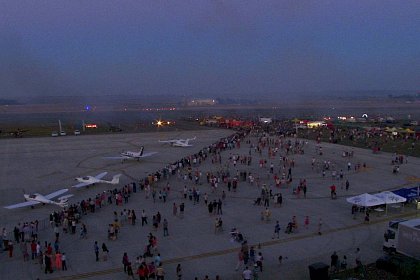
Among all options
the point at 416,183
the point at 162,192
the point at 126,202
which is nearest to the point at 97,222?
the point at 126,202

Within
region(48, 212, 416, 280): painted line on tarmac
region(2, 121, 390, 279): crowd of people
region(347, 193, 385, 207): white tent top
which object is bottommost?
region(48, 212, 416, 280): painted line on tarmac

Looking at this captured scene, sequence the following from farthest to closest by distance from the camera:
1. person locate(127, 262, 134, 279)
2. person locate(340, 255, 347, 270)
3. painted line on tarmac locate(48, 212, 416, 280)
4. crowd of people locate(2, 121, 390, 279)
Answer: crowd of people locate(2, 121, 390, 279) → person locate(340, 255, 347, 270) → painted line on tarmac locate(48, 212, 416, 280) → person locate(127, 262, 134, 279)

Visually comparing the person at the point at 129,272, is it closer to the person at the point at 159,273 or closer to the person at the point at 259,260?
the person at the point at 159,273

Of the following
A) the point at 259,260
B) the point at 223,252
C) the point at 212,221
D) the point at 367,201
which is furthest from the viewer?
the point at 367,201

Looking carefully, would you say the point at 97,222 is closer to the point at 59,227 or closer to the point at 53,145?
the point at 59,227

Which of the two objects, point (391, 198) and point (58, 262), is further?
point (391, 198)

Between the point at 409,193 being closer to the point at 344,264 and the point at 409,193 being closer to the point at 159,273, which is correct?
the point at 344,264

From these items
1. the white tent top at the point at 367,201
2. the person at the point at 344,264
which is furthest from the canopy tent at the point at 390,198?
the person at the point at 344,264

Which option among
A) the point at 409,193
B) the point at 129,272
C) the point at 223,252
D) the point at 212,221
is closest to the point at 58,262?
the point at 129,272

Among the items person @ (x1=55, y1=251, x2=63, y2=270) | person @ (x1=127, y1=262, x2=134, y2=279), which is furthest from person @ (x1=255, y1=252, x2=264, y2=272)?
person @ (x1=55, y1=251, x2=63, y2=270)

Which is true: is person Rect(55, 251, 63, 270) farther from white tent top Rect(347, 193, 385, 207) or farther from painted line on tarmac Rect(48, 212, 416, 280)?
white tent top Rect(347, 193, 385, 207)
